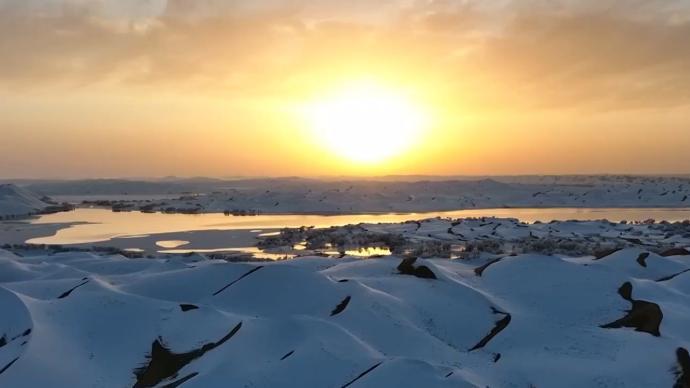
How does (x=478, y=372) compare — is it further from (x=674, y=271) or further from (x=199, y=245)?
(x=199, y=245)

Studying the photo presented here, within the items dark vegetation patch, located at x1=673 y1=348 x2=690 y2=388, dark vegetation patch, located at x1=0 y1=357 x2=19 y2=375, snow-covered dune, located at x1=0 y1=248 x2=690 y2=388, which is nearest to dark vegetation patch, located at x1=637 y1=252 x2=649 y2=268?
snow-covered dune, located at x1=0 y1=248 x2=690 y2=388

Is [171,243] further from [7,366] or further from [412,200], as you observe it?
[412,200]

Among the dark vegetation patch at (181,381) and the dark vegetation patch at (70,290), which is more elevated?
the dark vegetation patch at (70,290)

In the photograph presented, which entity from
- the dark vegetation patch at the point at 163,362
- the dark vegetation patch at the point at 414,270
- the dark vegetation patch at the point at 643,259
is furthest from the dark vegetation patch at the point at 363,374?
the dark vegetation patch at the point at 643,259

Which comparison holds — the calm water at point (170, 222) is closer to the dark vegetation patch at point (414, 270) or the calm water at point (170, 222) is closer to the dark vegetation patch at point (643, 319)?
the dark vegetation patch at point (414, 270)

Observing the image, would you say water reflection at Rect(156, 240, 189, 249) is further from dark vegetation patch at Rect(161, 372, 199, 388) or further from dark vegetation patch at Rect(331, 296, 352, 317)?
dark vegetation patch at Rect(161, 372, 199, 388)

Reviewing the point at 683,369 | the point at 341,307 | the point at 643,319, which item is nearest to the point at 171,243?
the point at 341,307
